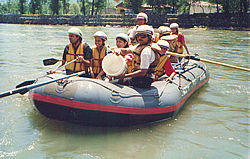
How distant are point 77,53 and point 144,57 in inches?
56.5

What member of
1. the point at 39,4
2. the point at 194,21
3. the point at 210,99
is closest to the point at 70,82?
the point at 210,99

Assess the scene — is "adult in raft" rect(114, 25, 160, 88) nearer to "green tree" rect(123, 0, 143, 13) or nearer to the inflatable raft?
the inflatable raft

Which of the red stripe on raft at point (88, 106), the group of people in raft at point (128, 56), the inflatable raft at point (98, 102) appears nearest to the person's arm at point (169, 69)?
the group of people in raft at point (128, 56)

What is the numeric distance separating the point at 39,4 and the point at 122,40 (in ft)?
185

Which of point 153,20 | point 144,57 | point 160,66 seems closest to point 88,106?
point 144,57

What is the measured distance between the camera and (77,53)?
4.93 m

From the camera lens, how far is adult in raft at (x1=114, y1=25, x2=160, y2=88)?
163 inches

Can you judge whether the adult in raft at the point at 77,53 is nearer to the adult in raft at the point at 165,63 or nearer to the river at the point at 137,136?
the river at the point at 137,136

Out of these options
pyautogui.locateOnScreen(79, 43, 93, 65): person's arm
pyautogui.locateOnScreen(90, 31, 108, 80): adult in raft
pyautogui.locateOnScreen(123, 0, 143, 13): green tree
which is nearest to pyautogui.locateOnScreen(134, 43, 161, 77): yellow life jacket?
pyautogui.locateOnScreen(90, 31, 108, 80): adult in raft

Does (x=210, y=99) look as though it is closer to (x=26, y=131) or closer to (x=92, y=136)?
(x=92, y=136)

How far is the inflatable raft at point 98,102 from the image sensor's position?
4.00 metres

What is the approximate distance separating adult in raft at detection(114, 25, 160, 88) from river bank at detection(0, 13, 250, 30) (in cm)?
2756

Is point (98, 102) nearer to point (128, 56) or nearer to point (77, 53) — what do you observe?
point (128, 56)

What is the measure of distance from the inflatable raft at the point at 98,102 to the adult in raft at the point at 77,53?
62 centimetres
